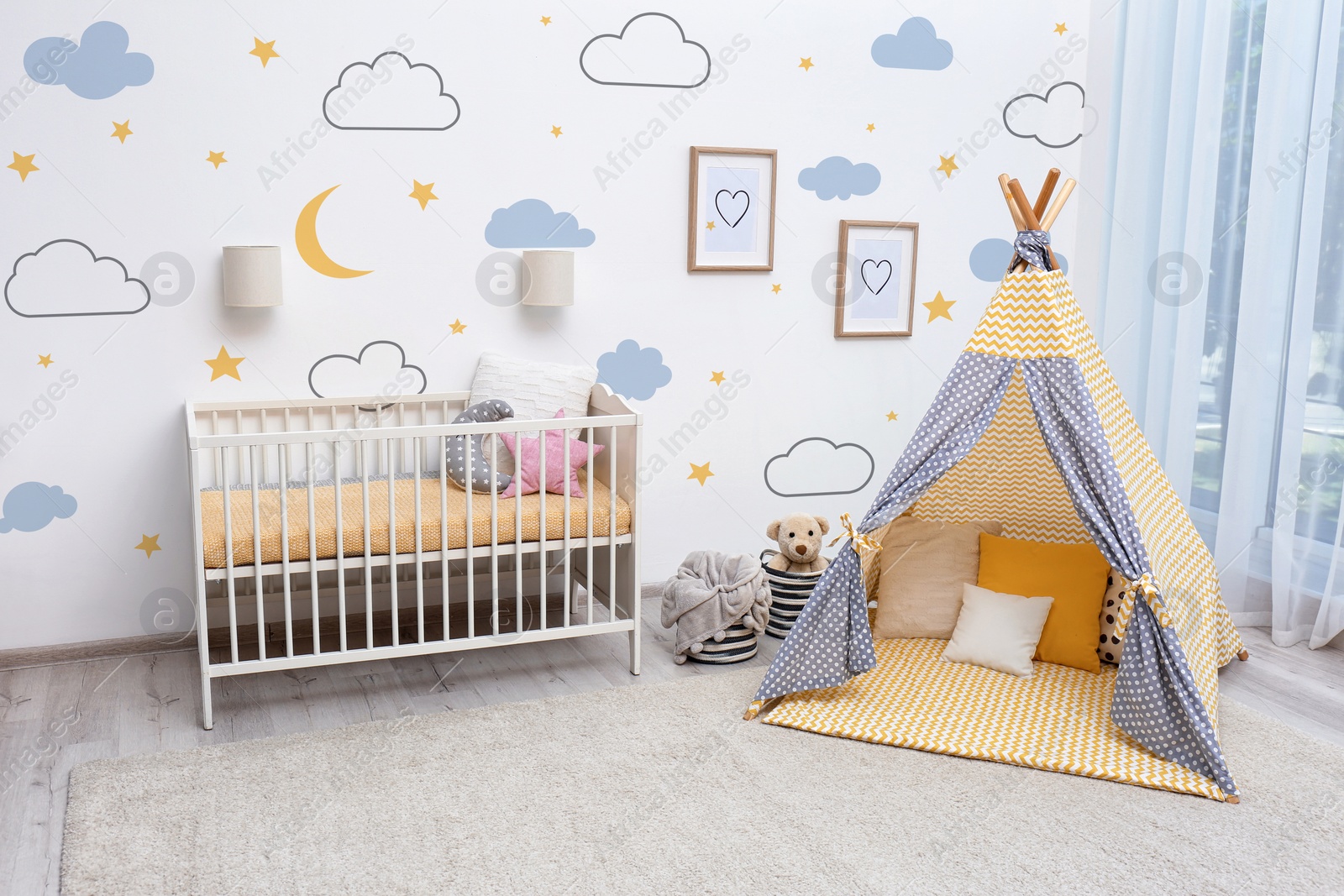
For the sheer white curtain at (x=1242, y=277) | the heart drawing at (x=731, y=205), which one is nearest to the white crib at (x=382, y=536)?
the heart drawing at (x=731, y=205)

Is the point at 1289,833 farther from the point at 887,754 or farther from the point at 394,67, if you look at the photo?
the point at 394,67

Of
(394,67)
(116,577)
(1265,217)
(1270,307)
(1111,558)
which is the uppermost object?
(394,67)

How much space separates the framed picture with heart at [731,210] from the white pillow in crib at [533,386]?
0.58m

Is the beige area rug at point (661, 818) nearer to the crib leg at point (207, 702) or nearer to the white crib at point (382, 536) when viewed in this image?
the crib leg at point (207, 702)

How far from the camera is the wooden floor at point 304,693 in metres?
2.55

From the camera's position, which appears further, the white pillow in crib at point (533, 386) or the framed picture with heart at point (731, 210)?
the framed picture with heart at point (731, 210)

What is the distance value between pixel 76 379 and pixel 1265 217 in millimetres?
3481

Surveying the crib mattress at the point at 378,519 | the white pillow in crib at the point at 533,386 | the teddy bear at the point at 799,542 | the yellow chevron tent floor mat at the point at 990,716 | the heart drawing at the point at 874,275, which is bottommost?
the yellow chevron tent floor mat at the point at 990,716

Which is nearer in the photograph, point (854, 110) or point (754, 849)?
point (754, 849)

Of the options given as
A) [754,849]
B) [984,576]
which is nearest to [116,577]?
[754,849]

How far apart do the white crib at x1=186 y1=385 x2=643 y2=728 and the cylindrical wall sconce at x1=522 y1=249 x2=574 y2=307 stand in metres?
0.30

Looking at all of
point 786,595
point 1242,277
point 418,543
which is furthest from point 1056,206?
point 418,543

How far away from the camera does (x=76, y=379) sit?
3.00m

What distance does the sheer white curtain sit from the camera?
10.4 ft
